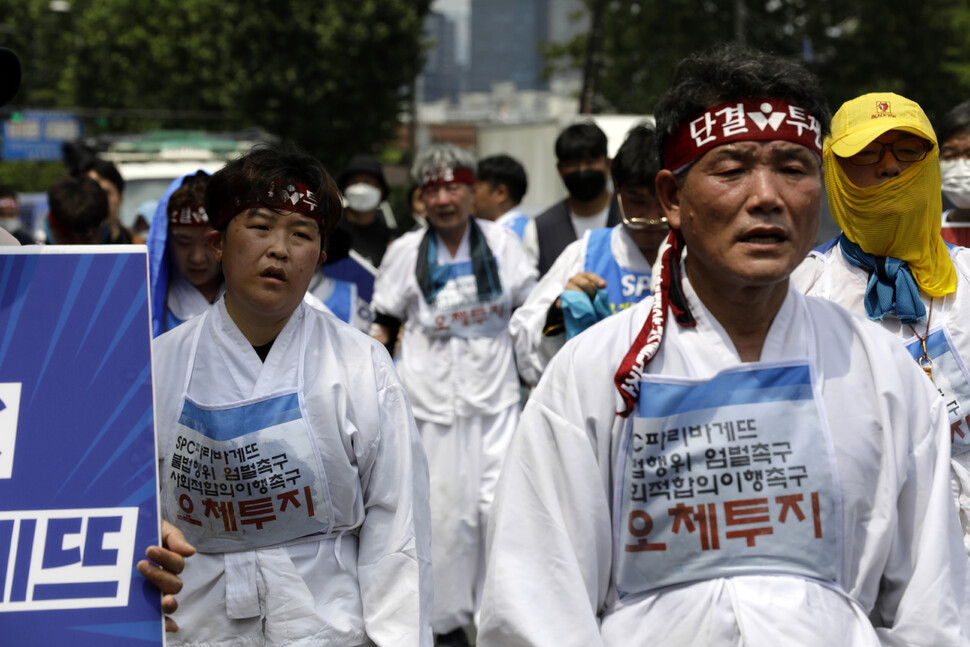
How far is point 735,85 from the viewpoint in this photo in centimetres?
245

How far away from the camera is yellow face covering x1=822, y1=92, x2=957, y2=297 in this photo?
3.50 metres

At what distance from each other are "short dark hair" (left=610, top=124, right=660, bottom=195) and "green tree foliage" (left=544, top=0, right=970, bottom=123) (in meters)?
22.5

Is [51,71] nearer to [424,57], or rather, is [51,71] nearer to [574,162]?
[424,57]

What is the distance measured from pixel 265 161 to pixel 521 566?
A: 1612 millimetres

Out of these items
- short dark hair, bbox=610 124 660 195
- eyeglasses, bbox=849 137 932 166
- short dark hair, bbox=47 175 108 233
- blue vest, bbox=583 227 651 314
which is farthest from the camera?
short dark hair, bbox=47 175 108 233

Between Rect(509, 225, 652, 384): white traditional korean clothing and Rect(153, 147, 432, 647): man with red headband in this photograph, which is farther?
Rect(509, 225, 652, 384): white traditional korean clothing

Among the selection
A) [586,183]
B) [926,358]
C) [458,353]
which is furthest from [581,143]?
[926,358]

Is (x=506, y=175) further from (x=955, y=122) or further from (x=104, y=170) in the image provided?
(x=955, y=122)

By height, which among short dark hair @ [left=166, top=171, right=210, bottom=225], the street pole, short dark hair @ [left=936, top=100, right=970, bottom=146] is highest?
the street pole

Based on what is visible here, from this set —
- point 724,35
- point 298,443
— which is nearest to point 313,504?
point 298,443

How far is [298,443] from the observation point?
10.5 feet

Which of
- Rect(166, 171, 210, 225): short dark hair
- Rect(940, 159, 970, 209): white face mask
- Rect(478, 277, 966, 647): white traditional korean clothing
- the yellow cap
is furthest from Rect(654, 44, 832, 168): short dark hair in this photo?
Rect(166, 171, 210, 225): short dark hair

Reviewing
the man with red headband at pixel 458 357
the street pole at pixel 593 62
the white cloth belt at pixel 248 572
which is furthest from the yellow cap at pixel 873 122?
the street pole at pixel 593 62

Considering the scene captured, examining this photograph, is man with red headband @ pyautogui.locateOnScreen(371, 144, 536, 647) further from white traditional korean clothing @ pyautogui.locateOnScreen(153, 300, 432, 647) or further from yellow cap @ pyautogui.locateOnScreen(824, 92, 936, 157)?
white traditional korean clothing @ pyautogui.locateOnScreen(153, 300, 432, 647)
